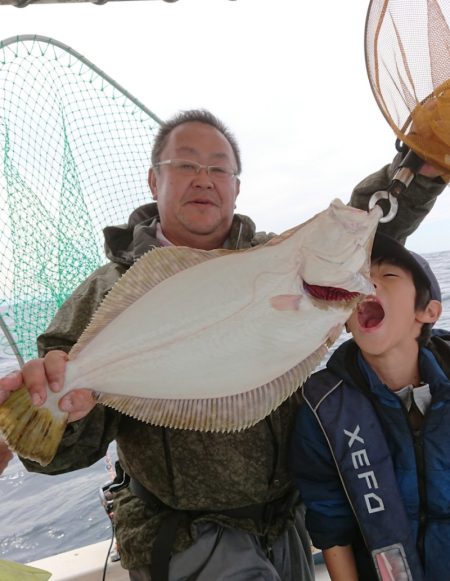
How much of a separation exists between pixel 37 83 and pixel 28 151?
0.37m

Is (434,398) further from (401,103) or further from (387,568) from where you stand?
(401,103)

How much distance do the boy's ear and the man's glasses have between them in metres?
0.90

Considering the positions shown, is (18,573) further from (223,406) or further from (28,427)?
(223,406)

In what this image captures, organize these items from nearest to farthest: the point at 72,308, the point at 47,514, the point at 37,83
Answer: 1. the point at 72,308
2. the point at 37,83
3. the point at 47,514

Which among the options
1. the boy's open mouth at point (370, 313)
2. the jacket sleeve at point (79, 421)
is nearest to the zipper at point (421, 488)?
the boy's open mouth at point (370, 313)

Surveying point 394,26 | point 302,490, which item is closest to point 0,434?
point 302,490

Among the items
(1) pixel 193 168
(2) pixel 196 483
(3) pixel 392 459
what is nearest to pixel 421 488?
(3) pixel 392 459

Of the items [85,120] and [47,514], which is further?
[47,514]

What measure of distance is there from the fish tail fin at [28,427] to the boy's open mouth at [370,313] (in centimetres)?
101

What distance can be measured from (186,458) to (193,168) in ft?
3.59

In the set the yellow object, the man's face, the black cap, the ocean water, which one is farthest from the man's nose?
the ocean water

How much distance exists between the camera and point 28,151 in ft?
8.63

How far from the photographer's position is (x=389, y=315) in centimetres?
157

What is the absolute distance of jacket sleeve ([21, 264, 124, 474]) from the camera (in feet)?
4.86
